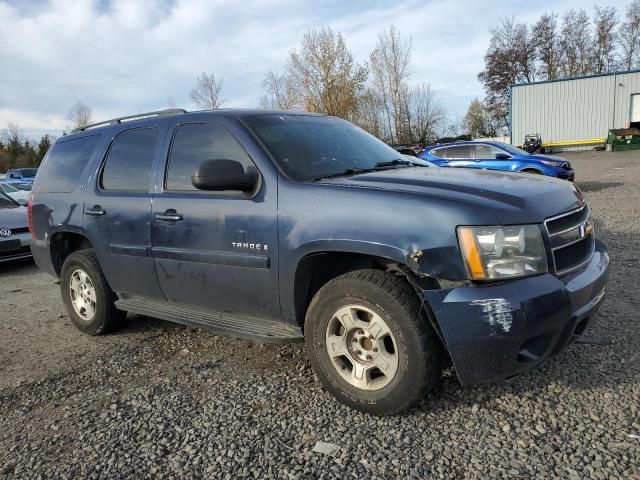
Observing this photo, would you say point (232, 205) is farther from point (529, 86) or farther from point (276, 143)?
point (529, 86)

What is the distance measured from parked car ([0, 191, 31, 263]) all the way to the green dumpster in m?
39.2

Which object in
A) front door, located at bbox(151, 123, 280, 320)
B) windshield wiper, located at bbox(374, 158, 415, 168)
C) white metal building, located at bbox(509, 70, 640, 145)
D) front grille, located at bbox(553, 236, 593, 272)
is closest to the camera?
front grille, located at bbox(553, 236, 593, 272)

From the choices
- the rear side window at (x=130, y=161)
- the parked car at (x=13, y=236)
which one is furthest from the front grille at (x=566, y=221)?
the parked car at (x=13, y=236)

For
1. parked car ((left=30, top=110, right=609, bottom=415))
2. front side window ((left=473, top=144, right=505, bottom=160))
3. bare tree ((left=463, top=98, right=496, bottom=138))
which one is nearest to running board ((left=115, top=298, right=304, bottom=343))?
parked car ((left=30, top=110, right=609, bottom=415))

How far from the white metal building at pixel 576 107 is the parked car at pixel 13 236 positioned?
42758 millimetres

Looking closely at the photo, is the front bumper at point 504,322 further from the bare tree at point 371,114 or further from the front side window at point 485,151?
the bare tree at point 371,114

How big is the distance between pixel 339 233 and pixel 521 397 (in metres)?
1.45

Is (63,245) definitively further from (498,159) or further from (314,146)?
(498,159)

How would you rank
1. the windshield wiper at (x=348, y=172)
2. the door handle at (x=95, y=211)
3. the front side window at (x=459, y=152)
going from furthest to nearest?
the front side window at (x=459, y=152)
the door handle at (x=95, y=211)
the windshield wiper at (x=348, y=172)

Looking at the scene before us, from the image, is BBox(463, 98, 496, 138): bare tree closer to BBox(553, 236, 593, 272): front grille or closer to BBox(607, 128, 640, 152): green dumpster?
BBox(607, 128, 640, 152): green dumpster

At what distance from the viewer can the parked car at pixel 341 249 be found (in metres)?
2.46

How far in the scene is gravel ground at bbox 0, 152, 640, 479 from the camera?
2404mm

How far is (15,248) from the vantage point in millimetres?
7820

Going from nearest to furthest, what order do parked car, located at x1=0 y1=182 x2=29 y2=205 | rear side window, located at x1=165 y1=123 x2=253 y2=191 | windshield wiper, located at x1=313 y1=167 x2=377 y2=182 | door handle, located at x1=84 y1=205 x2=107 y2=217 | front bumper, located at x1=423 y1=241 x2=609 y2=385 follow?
front bumper, located at x1=423 y1=241 x2=609 y2=385, windshield wiper, located at x1=313 y1=167 x2=377 y2=182, rear side window, located at x1=165 y1=123 x2=253 y2=191, door handle, located at x1=84 y1=205 x2=107 y2=217, parked car, located at x1=0 y1=182 x2=29 y2=205
